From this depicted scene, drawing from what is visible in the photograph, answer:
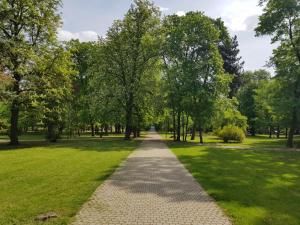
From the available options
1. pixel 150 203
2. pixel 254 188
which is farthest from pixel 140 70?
pixel 150 203

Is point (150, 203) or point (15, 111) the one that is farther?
point (15, 111)

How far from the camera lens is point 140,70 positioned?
4147cm

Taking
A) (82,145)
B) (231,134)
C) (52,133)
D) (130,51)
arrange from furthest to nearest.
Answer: (231,134), (130,51), (52,133), (82,145)

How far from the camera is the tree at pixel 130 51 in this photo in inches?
1628

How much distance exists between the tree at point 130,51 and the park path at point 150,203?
89.7ft

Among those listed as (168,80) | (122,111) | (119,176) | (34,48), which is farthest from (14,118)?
(119,176)

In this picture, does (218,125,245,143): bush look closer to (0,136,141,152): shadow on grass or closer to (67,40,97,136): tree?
(0,136,141,152): shadow on grass

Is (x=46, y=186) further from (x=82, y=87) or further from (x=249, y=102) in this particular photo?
(x=249, y=102)

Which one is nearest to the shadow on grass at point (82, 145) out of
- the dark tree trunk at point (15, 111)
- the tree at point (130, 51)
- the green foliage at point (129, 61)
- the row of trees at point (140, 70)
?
the dark tree trunk at point (15, 111)

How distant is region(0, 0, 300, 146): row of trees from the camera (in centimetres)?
3284

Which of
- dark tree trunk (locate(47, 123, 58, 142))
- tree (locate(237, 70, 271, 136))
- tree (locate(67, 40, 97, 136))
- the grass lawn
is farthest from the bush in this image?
tree (locate(237, 70, 271, 136))

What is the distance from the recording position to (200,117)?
127ft

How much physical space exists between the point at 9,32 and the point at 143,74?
1530 cm

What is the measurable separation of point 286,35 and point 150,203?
29439mm
